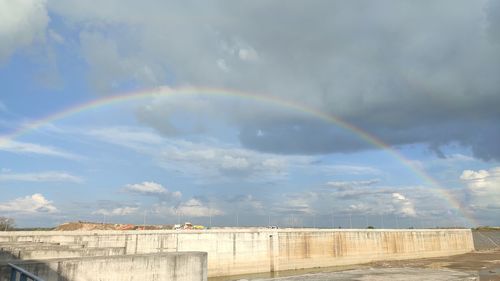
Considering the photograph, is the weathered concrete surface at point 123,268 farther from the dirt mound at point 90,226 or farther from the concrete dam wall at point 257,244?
the dirt mound at point 90,226

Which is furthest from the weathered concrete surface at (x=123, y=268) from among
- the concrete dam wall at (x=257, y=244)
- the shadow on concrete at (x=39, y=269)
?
the concrete dam wall at (x=257, y=244)

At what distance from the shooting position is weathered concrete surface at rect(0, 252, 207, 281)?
1519 centimetres

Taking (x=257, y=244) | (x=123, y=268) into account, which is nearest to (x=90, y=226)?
(x=257, y=244)

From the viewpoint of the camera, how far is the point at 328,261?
A: 69625 mm

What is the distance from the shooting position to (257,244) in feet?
201

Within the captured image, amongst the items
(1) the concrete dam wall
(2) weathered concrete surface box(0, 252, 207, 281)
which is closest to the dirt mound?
(1) the concrete dam wall

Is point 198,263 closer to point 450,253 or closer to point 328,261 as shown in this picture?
point 328,261

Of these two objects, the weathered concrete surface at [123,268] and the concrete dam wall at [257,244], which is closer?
the weathered concrete surface at [123,268]

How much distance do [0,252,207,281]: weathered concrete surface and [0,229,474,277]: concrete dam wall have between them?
66.0 ft

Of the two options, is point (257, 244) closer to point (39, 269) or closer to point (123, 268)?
point (123, 268)

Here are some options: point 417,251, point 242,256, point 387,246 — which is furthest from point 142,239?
point 417,251

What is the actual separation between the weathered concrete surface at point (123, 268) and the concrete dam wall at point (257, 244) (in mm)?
20105

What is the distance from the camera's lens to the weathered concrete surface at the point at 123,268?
15.2 m

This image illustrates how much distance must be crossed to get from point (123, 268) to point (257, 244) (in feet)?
149
